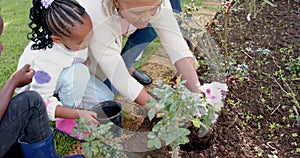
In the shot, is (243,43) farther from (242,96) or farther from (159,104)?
(159,104)

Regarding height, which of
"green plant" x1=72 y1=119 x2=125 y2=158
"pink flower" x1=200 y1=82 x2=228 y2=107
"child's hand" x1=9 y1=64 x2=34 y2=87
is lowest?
"pink flower" x1=200 y1=82 x2=228 y2=107

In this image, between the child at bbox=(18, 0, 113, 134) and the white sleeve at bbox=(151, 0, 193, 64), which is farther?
the white sleeve at bbox=(151, 0, 193, 64)

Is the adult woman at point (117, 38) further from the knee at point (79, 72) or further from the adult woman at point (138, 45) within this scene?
the adult woman at point (138, 45)

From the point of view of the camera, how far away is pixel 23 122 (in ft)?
4.96

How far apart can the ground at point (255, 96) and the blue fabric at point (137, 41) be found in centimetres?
18

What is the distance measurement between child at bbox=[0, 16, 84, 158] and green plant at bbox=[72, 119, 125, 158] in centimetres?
19

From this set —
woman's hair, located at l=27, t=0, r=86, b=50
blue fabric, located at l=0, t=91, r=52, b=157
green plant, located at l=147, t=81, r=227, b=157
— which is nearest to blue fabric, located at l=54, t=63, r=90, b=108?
woman's hair, located at l=27, t=0, r=86, b=50

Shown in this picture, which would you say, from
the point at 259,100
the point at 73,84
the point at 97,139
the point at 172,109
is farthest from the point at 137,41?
the point at 172,109

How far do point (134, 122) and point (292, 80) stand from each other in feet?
3.30

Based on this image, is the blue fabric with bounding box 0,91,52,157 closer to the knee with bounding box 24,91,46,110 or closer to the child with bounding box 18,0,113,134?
the knee with bounding box 24,91,46,110

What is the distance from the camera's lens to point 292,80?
2320 millimetres

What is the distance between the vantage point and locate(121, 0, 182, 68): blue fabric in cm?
220

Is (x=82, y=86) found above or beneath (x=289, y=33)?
above

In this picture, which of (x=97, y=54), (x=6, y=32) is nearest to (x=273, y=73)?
(x=97, y=54)
